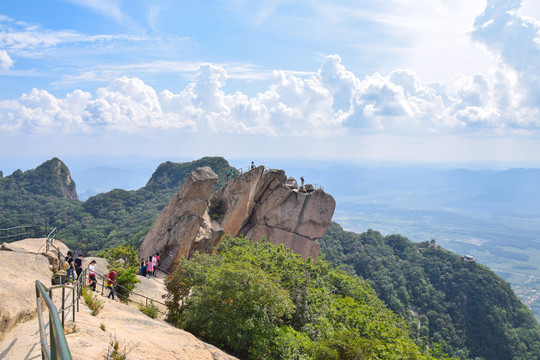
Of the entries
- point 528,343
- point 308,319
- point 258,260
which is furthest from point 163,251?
point 528,343

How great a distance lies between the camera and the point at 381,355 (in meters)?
15.6

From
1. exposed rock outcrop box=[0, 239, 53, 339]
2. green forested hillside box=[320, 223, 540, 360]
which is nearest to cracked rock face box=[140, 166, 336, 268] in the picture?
exposed rock outcrop box=[0, 239, 53, 339]

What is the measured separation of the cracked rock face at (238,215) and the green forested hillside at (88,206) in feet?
86.7

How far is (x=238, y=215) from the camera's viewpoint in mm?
39875

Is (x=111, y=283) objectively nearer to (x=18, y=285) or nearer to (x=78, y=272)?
(x=78, y=272)

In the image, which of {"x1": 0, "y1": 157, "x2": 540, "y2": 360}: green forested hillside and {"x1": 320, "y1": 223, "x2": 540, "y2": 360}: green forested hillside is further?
{"x1": 0, "y1": 157, "x2": 540, "y2": 360}: green forested hillside

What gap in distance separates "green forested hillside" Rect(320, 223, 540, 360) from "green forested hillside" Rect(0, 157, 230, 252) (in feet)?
123

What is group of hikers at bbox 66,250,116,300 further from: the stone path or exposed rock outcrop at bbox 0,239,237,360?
the stone path

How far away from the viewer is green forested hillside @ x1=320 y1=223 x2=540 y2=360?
179 ft

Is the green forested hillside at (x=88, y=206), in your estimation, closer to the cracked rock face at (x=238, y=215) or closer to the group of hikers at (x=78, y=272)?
the cracked rock face at (x=238, y=215)

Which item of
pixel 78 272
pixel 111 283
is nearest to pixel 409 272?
pixel 111 283

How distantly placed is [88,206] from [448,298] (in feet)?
293

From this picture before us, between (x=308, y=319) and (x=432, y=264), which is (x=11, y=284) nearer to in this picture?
(x=308, y=319)

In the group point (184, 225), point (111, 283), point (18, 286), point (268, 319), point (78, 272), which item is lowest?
point (111, 283)
